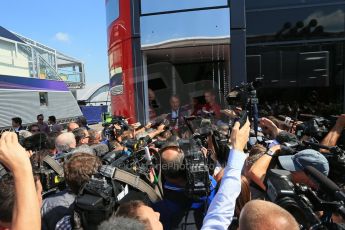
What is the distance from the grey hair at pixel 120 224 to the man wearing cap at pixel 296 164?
2.84 ft

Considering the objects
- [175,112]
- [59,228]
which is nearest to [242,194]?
[59,228]

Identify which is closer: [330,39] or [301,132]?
[301,132]

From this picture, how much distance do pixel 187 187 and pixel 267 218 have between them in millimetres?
613

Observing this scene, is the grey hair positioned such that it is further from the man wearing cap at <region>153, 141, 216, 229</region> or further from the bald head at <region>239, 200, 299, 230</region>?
the man wearing cap at <region>153, 141, 216, 229</region>

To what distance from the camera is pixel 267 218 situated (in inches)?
47.7

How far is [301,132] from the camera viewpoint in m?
3.11

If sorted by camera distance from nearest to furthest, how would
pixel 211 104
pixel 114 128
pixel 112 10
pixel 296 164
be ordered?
pixel 296 164, pixel 114 128, pixel 112 10, pixel 211 104

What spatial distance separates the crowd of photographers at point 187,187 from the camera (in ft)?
4.07

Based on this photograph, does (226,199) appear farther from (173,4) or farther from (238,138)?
(173,4)

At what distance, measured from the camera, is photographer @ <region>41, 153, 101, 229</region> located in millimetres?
1953

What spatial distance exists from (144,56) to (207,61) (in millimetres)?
1857

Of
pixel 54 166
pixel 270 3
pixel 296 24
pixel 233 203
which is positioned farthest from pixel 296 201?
pixel 270 3

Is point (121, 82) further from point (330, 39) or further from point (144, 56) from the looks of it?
point (330, 39)

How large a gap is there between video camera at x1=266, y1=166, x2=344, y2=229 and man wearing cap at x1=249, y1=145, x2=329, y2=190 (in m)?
0.41
